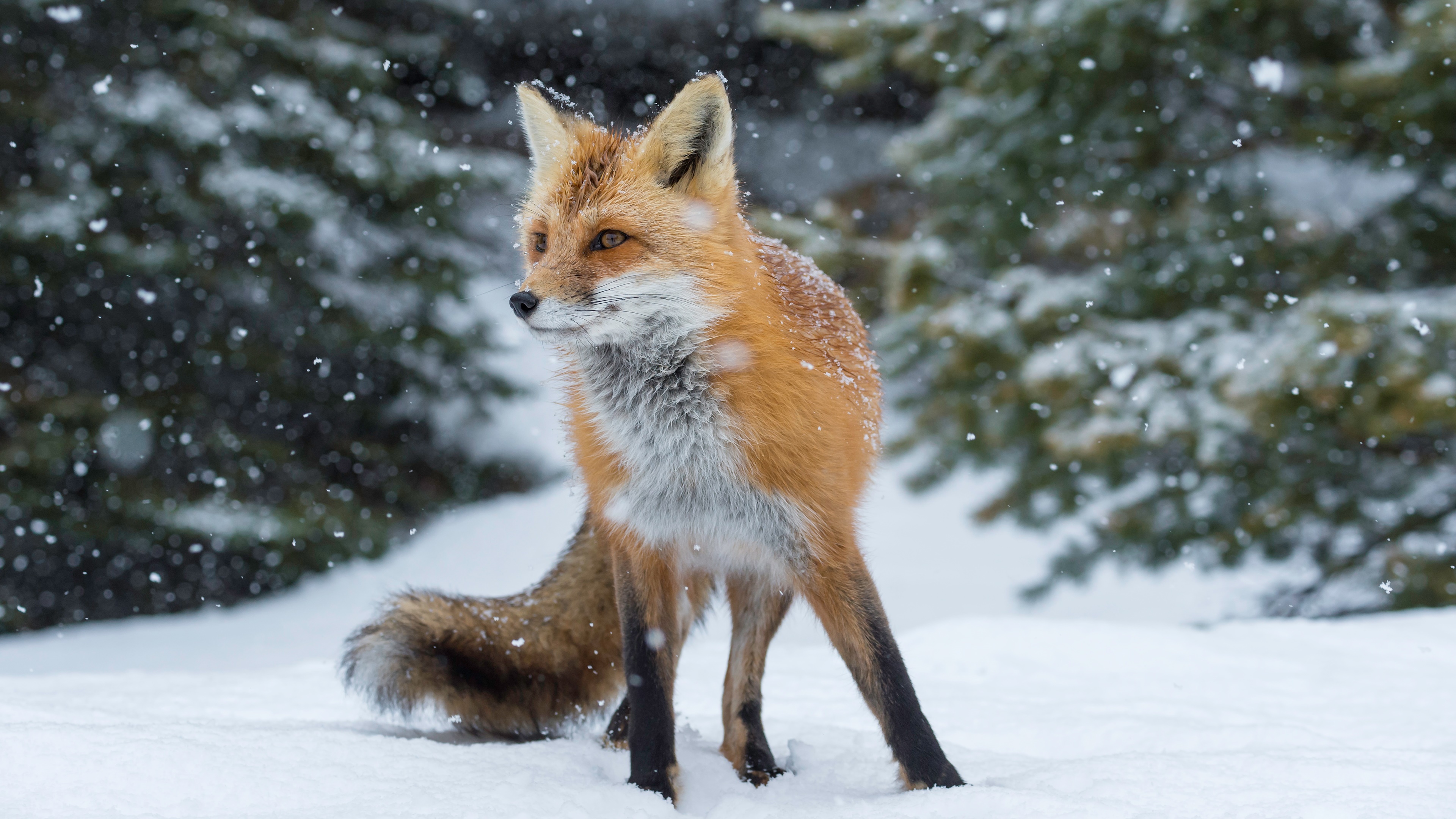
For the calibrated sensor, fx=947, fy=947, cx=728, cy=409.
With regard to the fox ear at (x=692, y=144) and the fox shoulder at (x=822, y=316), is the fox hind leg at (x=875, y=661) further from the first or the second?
the fox ear at (x=692, y=144)

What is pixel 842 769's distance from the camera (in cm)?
240

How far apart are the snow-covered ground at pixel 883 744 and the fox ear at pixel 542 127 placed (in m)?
1.17

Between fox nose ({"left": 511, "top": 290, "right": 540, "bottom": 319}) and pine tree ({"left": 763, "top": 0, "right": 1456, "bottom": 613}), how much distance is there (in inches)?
144

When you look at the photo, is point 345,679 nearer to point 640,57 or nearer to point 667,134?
point 667,134

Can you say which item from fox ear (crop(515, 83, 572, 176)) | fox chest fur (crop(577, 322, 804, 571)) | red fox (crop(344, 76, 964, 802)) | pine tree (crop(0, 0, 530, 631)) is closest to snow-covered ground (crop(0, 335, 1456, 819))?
red fox (crop(344, 76, 964, 802))

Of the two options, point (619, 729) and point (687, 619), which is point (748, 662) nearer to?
point (687, 619)

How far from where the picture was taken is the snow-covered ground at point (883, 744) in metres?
1.88

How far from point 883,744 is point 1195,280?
3.74 metres

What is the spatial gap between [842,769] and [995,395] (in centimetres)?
359

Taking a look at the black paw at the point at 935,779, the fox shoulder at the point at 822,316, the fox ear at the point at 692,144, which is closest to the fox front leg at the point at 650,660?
the black paw at the point at 935,779

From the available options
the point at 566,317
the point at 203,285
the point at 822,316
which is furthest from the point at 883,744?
the point at 203,285

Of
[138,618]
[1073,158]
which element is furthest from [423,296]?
[1073,158]

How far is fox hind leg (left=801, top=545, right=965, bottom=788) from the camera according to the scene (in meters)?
2.05

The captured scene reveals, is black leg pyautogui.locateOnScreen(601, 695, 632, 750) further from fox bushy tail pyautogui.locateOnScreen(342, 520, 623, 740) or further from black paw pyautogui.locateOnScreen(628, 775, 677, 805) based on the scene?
black paw pyautogui.locateOnScreen(628, 775, 677, 805)
